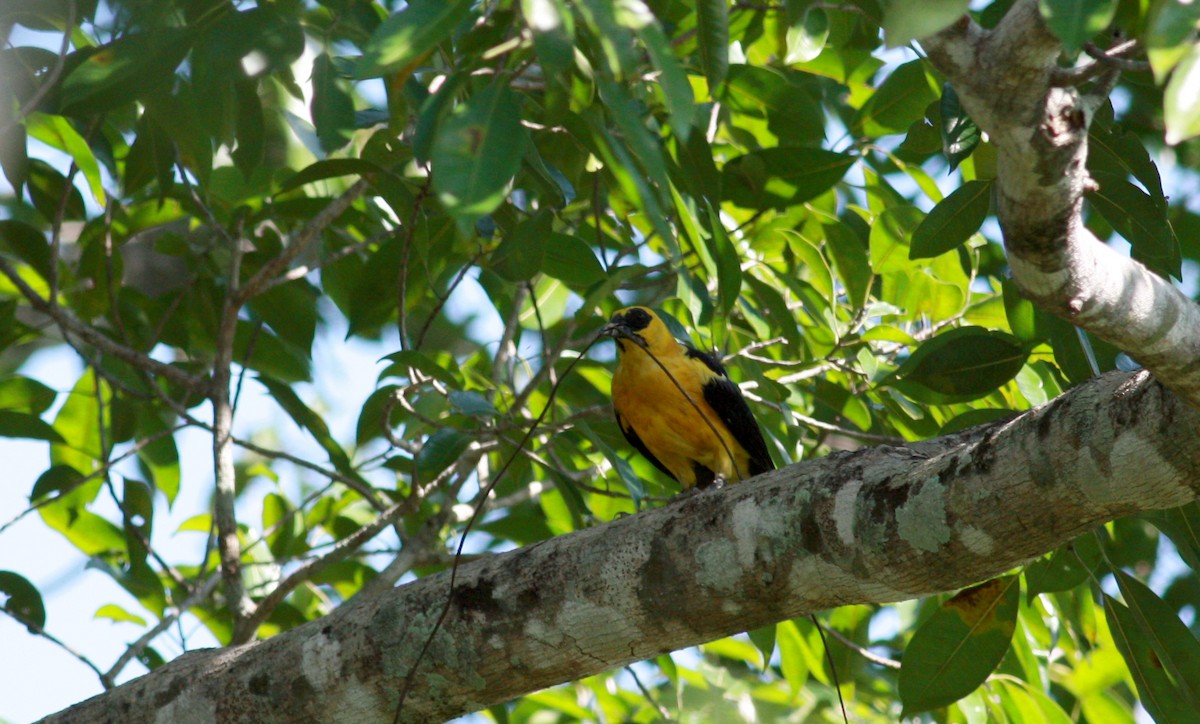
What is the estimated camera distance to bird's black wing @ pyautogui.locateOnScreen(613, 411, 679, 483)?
465 cm

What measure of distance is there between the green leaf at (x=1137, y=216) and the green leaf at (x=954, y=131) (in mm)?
298

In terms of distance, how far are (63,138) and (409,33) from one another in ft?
9.23

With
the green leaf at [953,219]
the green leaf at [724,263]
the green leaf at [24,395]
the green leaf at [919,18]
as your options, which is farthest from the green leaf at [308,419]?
the green leaf at [919,18]

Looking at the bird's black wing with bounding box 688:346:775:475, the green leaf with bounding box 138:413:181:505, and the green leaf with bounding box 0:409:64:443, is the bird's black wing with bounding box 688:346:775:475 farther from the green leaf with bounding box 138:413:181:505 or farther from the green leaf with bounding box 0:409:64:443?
the green leaf with bounding box 0:409:64:443

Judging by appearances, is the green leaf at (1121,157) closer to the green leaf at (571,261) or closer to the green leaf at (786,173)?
the green leaf at (786,173)

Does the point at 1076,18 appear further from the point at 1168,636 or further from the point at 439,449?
the point at 439,449

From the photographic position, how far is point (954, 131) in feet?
8.27

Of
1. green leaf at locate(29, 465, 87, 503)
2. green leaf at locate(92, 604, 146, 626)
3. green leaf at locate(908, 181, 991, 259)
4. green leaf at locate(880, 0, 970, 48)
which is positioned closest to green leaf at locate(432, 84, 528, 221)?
green leaf at locate(880, 0, 970, 48)

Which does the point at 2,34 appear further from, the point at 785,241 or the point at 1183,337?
the point at 1183,337

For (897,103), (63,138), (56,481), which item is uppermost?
(63,138)

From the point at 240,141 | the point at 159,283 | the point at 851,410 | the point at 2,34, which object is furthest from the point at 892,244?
the point at 159,283

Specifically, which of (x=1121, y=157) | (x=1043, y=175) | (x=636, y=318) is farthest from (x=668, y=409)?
(x=1043, y=175)

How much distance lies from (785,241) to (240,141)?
1939 millimetres

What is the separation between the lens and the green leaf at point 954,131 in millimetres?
2502
